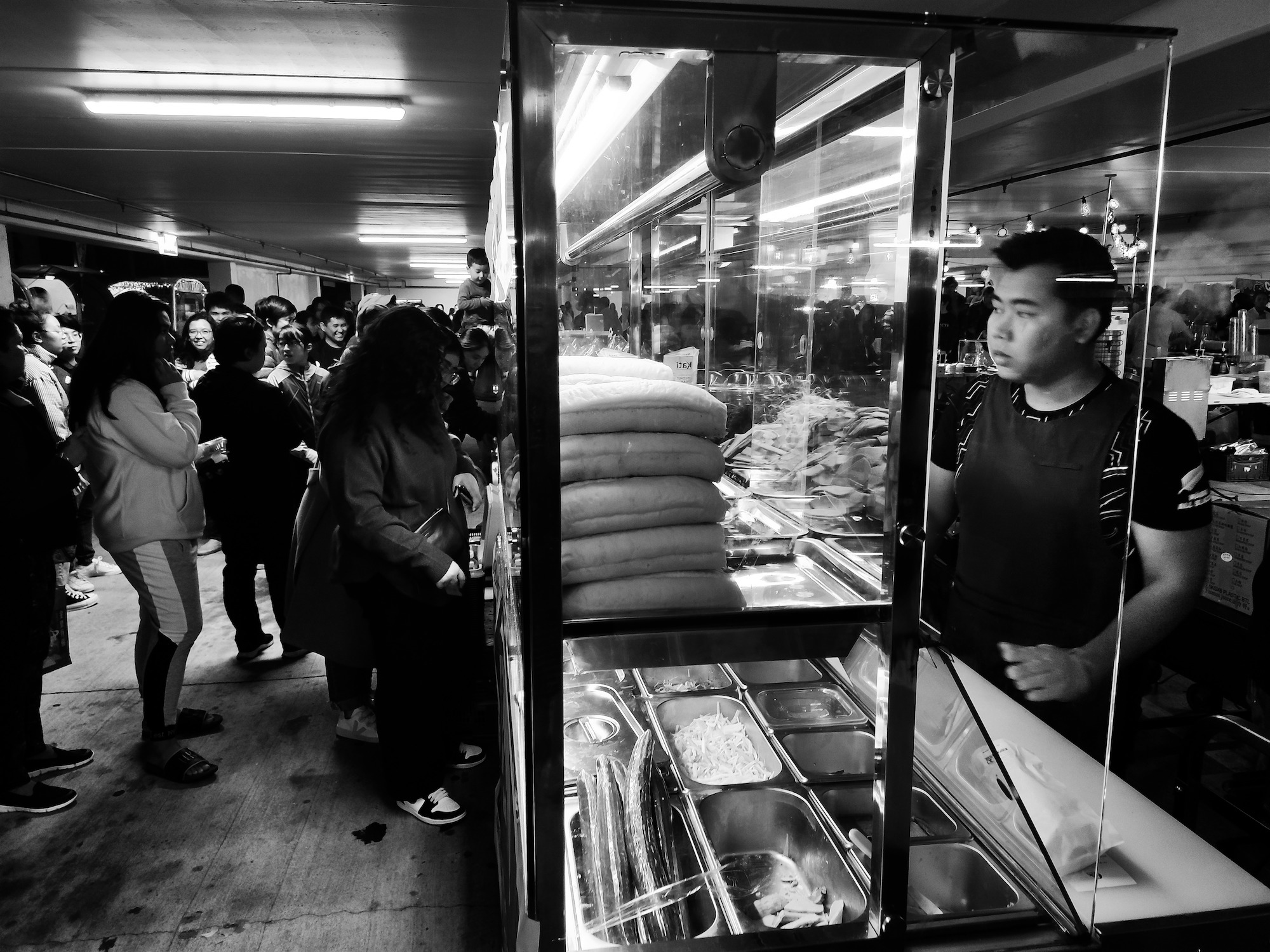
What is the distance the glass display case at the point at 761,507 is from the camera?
953 millimetres

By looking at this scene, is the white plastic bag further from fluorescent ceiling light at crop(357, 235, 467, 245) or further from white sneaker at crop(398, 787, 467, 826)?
fluorescent ceiling light at crop(357, 235, 467, 245)

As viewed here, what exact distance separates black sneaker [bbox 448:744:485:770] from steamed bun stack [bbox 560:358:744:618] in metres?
2.67

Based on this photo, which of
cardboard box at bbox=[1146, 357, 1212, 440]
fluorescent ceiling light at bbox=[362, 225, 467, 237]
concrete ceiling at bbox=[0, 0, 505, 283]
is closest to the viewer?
cardboard box at bbox=[1146, 357, 1212, 440]

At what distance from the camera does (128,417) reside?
9.89 ft

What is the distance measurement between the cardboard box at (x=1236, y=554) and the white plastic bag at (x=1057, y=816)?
299 centimetres

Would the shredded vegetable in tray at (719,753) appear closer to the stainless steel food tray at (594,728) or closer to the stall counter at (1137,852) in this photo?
the stainless steel food tray at (594,728)

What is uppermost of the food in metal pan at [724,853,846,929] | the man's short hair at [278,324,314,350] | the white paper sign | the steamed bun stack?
the man's short hair at [278,324,314,350]

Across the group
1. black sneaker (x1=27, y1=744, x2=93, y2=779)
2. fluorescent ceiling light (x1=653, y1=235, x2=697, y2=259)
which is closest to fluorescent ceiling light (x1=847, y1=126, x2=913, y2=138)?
fluorescent ceiling light (x1=653, y1=235, x2=697, y2=259)

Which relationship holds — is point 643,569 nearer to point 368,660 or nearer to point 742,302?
point 742,302

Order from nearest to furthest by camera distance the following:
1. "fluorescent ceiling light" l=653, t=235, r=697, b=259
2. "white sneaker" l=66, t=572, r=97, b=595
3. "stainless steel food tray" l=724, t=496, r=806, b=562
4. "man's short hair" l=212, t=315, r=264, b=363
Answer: "stainless steel food tray" l=724, t=496, r=806, b=562
"fluorescent ceiling light" l=653, t=235, r=697, b=259
"man's short hair" l=212, t=315, r=264, b=363
"white sneaker" l=66, t=572, r=97, b=595

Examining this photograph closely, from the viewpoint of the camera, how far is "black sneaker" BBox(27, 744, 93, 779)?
131 inches

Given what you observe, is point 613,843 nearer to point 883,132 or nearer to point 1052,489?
point 1052,489

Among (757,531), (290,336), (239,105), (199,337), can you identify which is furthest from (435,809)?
(239,105)

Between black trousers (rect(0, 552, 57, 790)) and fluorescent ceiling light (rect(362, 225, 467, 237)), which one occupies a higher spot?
fluorescent ceiling light (rect(362, 225, 467, 237))
